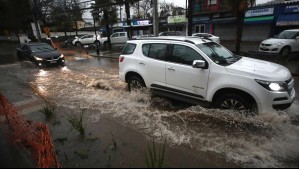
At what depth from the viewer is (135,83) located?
6887mm

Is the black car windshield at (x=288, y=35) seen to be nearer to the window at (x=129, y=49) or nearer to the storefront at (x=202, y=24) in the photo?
the window at (x=129, y=49)

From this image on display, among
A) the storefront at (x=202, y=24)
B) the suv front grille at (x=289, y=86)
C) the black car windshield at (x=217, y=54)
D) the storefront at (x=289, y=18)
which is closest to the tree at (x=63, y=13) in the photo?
the storefront at (x=202, y=24)

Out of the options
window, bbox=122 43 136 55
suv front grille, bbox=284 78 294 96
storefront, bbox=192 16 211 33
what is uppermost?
storefront, bbox=192 16 211 33

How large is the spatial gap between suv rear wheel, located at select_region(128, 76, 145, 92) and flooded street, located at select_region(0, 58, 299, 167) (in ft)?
0.71

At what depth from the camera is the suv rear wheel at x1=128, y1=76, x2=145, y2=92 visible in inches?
263

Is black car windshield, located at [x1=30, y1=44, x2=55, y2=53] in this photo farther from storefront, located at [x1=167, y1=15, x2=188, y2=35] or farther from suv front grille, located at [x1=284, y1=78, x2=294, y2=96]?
storefront, located at [x1=167, y1=15, x2=188, y2=35]

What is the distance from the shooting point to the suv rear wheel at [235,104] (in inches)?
180

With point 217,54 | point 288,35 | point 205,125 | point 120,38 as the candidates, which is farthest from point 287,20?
point 205,125

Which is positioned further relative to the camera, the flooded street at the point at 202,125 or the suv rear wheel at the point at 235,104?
the suv rear wheel at the point at 235,104

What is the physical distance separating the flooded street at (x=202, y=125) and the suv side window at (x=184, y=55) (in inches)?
49.5

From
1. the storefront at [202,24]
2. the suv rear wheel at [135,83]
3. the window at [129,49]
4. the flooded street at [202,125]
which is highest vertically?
the storefront at [202,24]

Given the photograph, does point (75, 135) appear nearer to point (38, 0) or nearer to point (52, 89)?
point (52, 89)

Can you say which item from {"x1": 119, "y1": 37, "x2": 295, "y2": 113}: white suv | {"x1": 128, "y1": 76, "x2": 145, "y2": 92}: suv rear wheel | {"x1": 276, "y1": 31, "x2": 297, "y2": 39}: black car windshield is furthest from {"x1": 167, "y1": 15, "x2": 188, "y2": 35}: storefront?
{"x1": 119, "y1": 37, "x2": 295, "y2": 113}: white suv

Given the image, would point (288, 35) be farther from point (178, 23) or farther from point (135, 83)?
point (178, 23)
